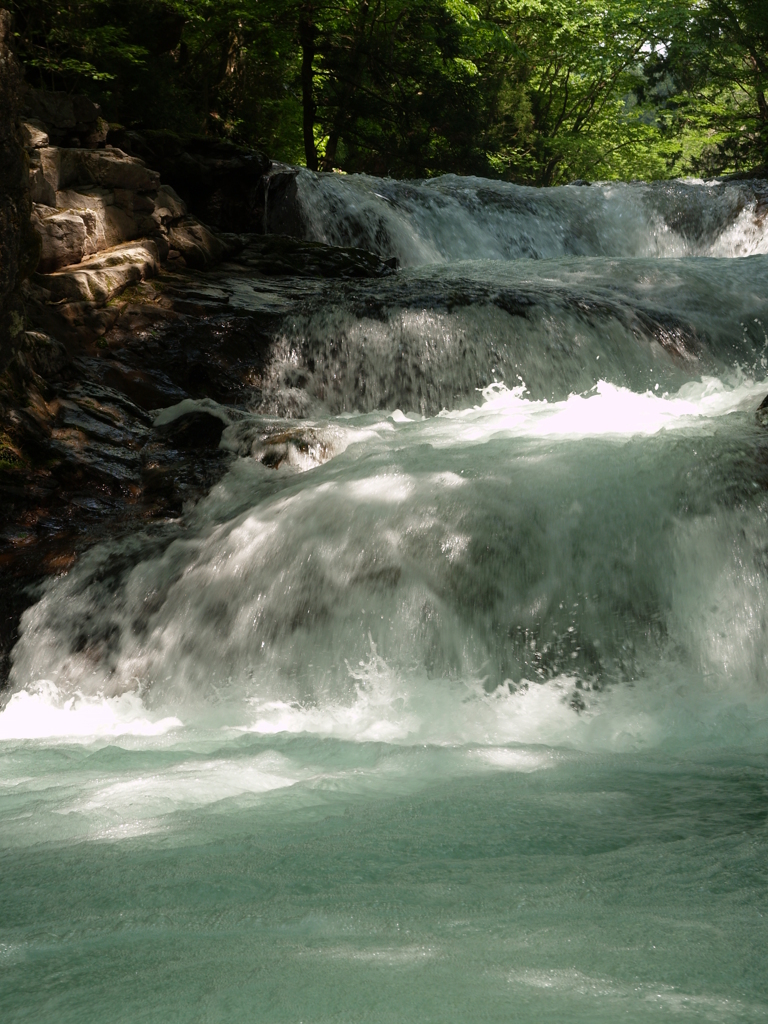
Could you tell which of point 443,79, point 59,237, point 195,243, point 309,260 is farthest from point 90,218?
point 443,79

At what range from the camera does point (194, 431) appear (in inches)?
251

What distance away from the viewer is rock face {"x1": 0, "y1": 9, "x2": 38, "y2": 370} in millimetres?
4773

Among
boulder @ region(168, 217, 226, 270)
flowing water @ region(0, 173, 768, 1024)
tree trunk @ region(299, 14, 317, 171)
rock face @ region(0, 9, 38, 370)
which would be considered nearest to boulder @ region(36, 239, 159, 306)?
boulder @ region(168, 217, 226, 270)

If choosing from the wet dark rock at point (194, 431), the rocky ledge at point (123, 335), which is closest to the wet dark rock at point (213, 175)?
the rocky ledge at point (123, 335)

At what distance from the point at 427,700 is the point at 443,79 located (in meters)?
18.7

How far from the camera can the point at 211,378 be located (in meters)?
7.20

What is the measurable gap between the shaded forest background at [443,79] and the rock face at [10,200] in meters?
5.83

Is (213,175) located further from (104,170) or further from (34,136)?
(34,136)

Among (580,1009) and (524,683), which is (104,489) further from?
(580,1009)

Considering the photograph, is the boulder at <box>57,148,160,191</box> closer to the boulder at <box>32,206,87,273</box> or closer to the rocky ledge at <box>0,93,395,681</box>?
the rocky ledge at <box>0,93,395,681</box>

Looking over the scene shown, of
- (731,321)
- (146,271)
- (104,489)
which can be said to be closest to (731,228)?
(731,321)

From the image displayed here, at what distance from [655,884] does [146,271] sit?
24.1 feet

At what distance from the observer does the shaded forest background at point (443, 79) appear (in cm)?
1260

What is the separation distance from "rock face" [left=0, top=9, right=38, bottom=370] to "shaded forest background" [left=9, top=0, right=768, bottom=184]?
5831 millimetres
